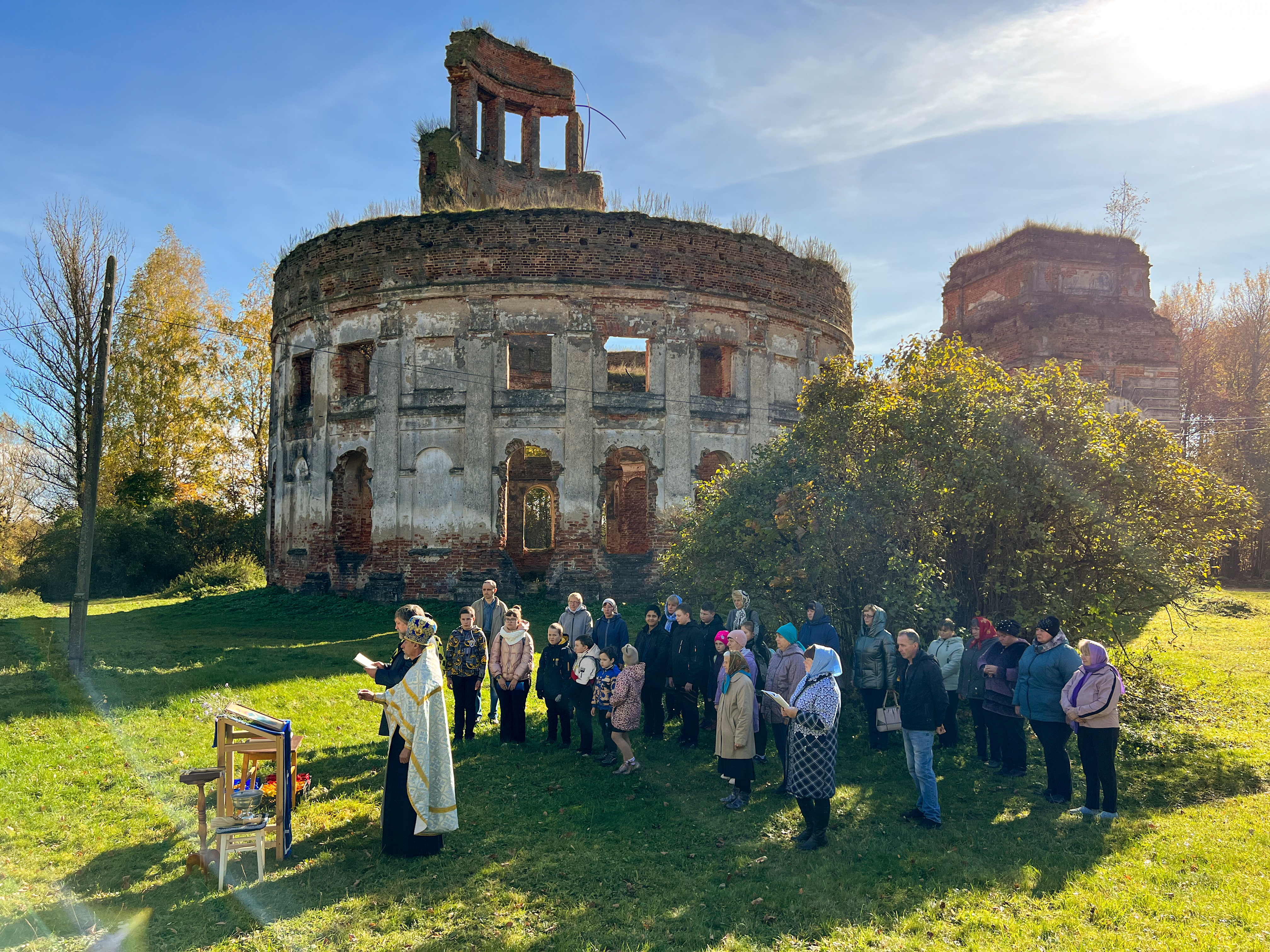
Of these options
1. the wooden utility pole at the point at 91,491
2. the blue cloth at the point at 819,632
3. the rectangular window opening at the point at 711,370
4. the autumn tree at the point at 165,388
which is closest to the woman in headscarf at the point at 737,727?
the blue cloth at the point at 819,632

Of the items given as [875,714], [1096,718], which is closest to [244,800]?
[875,714]

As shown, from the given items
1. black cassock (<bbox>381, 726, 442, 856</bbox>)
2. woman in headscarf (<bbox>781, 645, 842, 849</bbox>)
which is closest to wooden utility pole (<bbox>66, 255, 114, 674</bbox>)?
black cassock (<bbox>381, 726, 442, 856</bbox>)

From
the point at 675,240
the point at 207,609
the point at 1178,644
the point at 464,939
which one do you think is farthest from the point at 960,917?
the point at 207,609

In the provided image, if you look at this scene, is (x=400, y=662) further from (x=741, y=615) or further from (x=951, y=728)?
(x=951, y=728)

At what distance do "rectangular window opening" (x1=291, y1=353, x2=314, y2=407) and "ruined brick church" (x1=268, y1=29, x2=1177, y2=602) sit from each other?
58mm

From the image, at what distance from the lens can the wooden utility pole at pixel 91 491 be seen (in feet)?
41.5

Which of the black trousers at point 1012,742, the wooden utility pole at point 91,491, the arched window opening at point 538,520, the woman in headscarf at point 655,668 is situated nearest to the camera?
the black trousers at point 1012,742

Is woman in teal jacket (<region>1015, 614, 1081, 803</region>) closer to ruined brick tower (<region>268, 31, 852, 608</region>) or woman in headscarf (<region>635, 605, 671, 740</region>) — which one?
woman in headscarf (<region>635, 605, 671, 740</region>)

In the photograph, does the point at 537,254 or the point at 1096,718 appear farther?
the point at 537,254

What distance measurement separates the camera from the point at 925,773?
295 inches

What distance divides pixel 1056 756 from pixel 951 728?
1918mm

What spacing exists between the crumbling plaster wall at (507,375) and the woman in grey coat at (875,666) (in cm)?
1069

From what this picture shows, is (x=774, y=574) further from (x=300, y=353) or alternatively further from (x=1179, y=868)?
(x=300, y=353)

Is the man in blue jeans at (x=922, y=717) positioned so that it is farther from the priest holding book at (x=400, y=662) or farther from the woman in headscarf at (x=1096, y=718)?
the priest holding book at (x=400, y=662)
